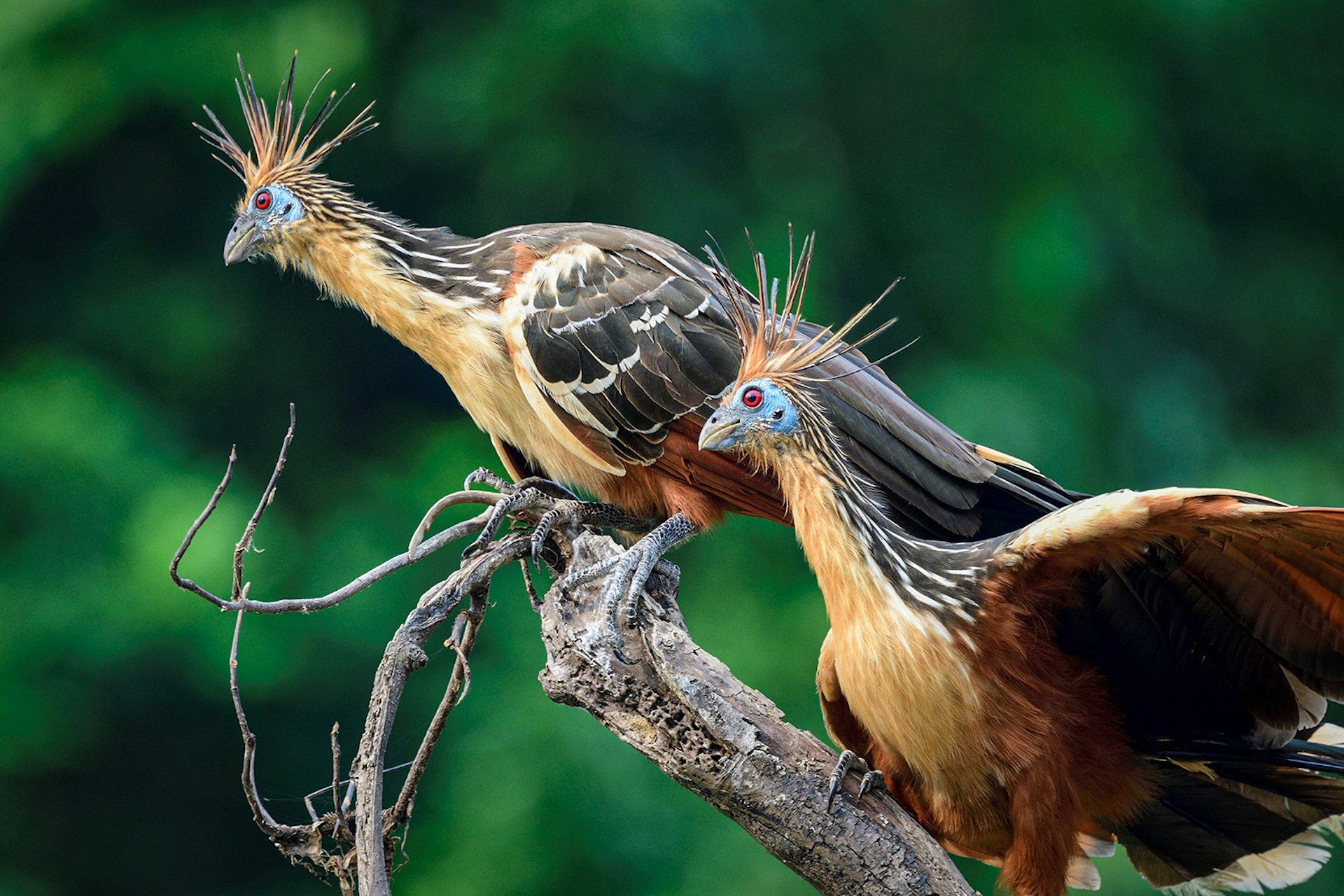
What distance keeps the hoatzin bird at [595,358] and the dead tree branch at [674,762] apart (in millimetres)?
221

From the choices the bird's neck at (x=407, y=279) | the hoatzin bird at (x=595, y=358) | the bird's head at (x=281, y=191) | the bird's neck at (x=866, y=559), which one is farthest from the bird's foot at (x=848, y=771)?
the bird's head at (x=281, y=191)

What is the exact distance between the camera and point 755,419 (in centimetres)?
224

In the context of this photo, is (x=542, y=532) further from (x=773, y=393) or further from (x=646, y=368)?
(x=773, y=393)

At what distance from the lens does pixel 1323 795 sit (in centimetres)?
224

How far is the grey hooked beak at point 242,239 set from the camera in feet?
9.16

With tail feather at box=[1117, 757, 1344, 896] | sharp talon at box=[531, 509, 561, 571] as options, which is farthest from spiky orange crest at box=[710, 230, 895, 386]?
tail feather at box=[1117, 757, 1344, 896]

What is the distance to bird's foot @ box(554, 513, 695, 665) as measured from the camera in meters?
2.29

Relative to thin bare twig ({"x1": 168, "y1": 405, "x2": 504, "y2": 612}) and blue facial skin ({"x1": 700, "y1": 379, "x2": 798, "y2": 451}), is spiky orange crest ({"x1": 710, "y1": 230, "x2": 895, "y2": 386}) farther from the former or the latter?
thin bare twig ({"x1": 168, "y1": 405, "x2": 504, "y2": 612})

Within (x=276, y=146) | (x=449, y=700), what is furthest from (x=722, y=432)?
(x=276, y=146)

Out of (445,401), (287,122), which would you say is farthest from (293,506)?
(287,122)

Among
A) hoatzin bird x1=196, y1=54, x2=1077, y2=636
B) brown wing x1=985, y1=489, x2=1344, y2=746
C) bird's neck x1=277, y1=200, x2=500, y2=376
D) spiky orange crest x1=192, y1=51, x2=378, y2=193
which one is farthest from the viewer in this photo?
spiky orange crest x1=192, y1=51, x2=378, y2=193

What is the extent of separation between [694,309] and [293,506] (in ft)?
10.2

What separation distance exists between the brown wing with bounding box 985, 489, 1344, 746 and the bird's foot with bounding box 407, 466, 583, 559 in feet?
3.10

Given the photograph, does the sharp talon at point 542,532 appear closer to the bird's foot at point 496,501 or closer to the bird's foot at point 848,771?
the bird's foot at point 496,501
